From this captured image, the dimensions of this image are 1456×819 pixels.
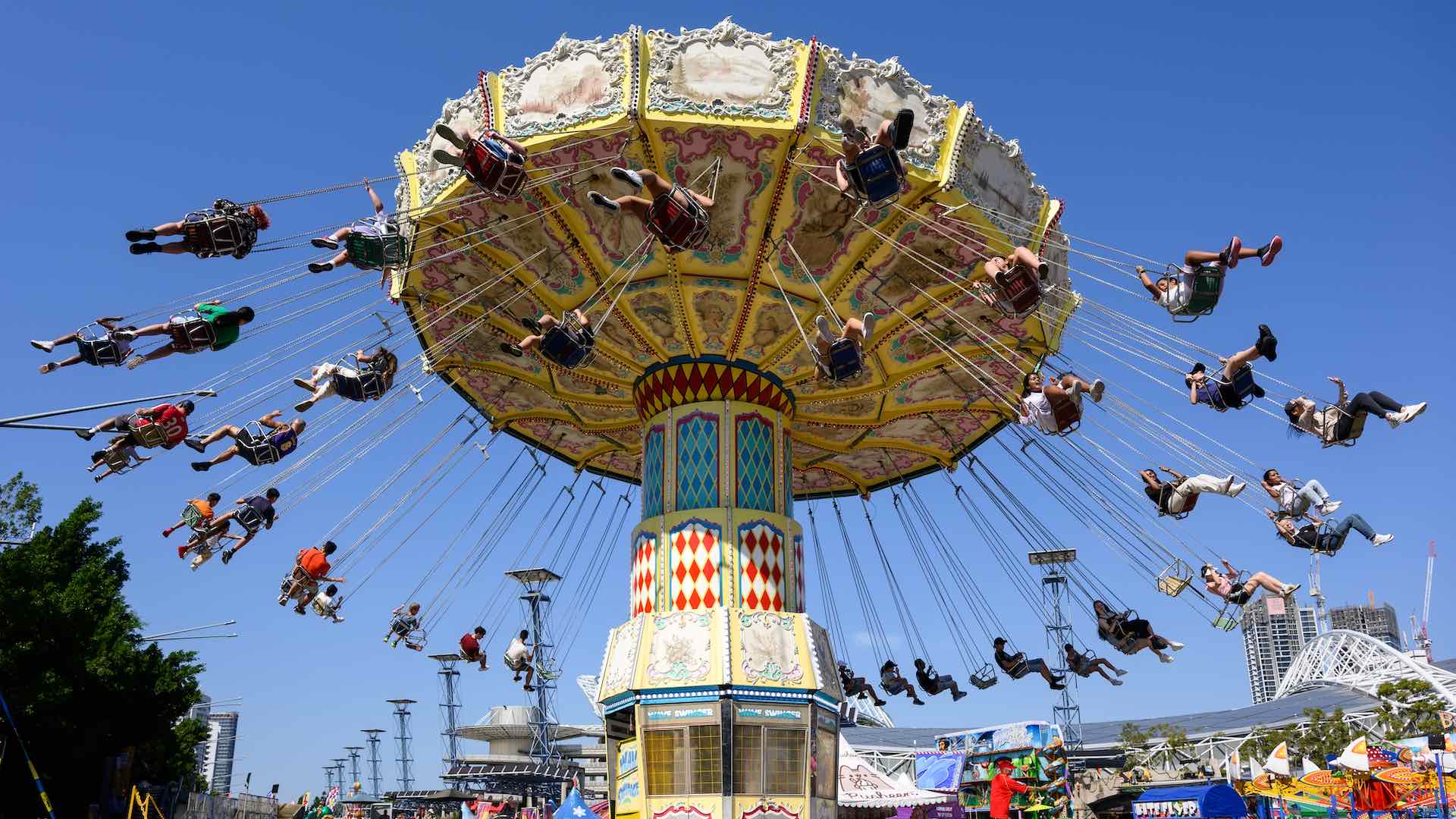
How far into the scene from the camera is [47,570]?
1156 inches

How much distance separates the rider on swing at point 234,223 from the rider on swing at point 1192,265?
446 inches

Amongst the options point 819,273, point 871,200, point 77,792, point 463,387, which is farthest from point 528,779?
point 871,200

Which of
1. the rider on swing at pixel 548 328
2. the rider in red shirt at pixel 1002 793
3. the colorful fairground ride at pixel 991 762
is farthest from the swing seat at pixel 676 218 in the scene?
the colorful fairground ride at pixel 991 762

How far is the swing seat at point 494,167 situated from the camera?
13.2 metres

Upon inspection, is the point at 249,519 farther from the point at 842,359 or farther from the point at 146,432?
the point at 842,359

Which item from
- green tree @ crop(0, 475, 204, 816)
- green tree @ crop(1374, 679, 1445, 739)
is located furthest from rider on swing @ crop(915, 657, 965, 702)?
green tree @ crop(1374, 679, 1445, 739)

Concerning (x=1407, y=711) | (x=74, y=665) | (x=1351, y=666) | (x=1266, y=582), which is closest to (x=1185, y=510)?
(x=1266, y=582)

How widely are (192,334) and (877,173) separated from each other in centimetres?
867

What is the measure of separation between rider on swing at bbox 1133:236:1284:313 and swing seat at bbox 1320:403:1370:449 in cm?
218

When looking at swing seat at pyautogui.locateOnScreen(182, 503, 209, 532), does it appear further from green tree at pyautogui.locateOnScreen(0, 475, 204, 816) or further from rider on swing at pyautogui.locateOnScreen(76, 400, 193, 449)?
green tree at pyautogui.locateOnScreen(0, 475, 204, 816)

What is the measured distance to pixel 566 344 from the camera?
14.1 m

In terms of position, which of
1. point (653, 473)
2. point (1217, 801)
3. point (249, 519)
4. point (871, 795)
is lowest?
point (1217, 801)

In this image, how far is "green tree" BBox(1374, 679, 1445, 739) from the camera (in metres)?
48.5

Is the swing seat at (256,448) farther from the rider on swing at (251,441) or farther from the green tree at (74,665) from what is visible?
the green tree at (74,665)
